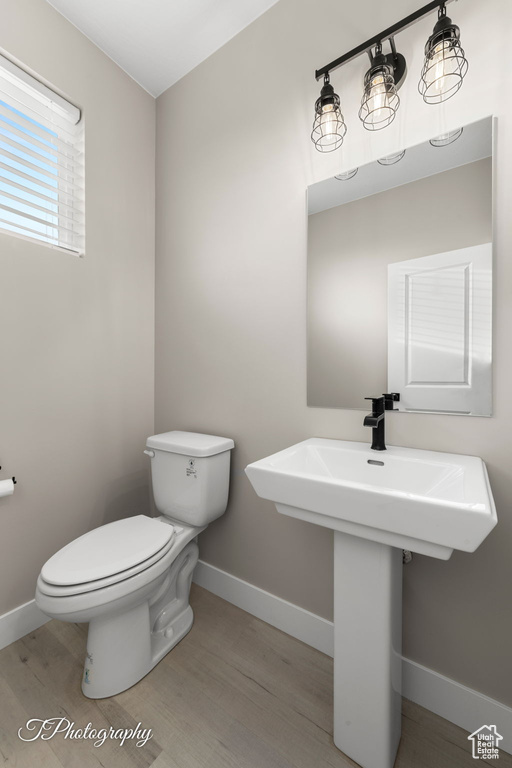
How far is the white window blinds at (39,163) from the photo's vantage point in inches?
55.3

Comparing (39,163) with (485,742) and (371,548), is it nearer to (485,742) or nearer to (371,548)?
(371,548)

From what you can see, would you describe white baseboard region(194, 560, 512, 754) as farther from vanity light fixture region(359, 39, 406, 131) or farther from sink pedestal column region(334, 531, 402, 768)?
vanity light fixture region(359, 39, 406, 131)

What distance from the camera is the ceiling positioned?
1472 mm

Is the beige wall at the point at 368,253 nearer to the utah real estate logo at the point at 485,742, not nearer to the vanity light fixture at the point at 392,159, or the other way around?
the vanity light fixture at the point at 392,159

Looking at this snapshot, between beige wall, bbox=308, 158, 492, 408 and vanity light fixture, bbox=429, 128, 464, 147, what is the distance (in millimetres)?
88

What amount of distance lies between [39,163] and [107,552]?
1.71 m

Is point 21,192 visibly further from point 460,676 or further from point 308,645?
point 460,676

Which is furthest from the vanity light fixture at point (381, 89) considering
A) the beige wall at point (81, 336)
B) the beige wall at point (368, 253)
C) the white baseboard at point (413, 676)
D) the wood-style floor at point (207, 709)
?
the wood-style floor at point (207, 709)

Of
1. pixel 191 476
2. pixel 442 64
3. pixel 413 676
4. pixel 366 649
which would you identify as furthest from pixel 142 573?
pixel 442 64

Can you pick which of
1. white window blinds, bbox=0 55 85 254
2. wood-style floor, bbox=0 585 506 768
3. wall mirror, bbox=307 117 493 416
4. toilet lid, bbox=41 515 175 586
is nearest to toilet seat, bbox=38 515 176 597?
toilet lid, bbox=41 515 175 586

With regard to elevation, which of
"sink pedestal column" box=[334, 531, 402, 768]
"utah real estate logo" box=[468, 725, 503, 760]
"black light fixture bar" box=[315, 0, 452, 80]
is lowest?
"utah real estate logo" box=[468, 725, 503, 760]

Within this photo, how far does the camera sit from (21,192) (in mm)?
1466

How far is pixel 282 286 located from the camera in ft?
4.79

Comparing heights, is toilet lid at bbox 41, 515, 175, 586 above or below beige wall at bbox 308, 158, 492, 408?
below
